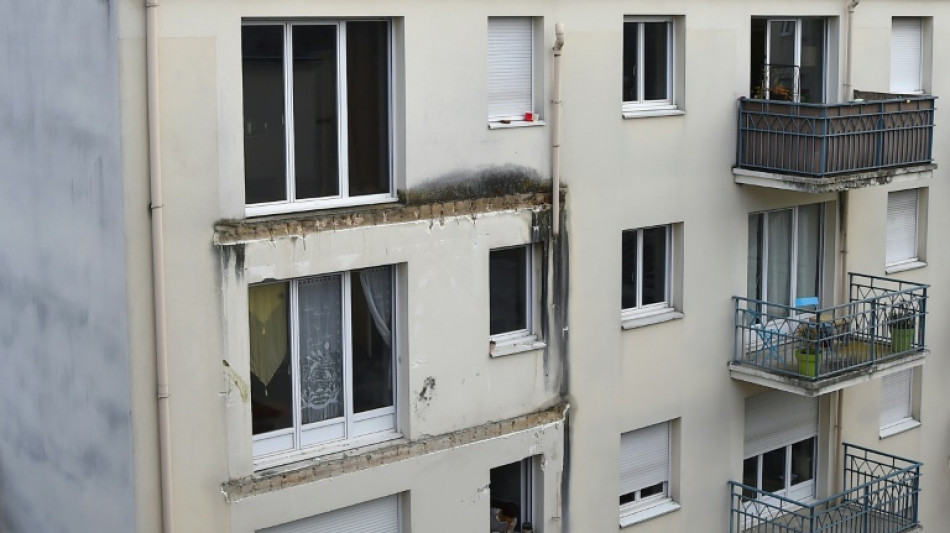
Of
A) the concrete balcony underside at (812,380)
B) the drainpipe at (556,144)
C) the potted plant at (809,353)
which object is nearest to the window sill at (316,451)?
the drainpipe at (556,144)

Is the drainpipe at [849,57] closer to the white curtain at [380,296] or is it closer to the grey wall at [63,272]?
the white curtain at [380,296]

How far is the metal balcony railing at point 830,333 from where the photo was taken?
20578 millimetres

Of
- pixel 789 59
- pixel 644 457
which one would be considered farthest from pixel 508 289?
pixel 789 59

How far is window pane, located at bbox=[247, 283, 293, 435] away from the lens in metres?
16.0

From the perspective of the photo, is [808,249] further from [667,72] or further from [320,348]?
[320,348]

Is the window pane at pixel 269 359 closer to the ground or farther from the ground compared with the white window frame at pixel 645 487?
farther from the ground

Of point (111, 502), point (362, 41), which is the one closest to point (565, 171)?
point (362, 41)

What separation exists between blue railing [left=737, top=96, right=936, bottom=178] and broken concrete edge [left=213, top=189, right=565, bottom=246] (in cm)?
367

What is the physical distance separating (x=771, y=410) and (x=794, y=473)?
4.63 ft

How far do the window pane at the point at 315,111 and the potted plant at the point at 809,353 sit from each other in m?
7.34

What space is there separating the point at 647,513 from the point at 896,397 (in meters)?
6.52

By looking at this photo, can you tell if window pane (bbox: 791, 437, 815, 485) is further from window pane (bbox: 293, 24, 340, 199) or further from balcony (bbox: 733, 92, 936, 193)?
window pane (bbox: 293, 24, 340, 199)

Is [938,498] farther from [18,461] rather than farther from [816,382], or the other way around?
[18,461]

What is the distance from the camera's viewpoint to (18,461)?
17906 mm
